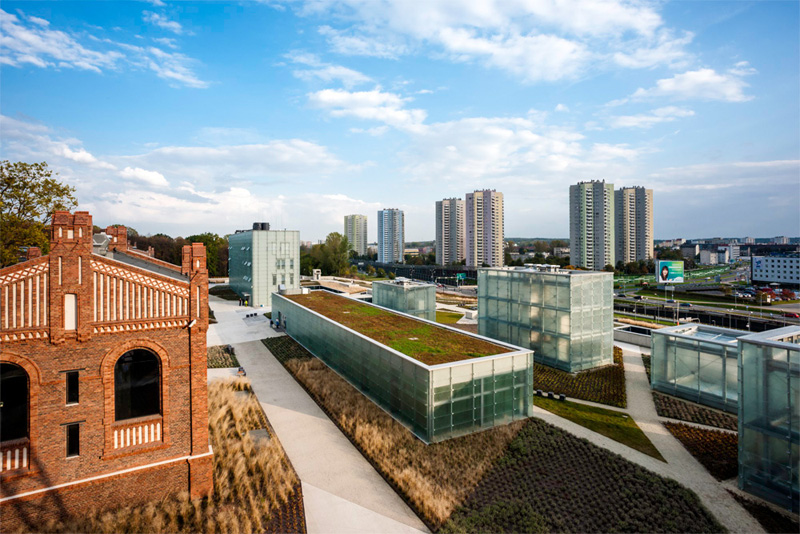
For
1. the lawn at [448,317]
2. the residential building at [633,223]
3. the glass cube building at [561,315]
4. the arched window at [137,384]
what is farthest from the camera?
the residential building at [633,223]

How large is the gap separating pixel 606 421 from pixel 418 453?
31.3 ft

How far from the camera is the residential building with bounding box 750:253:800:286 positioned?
86.6 metres

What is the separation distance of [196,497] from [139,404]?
3.37m

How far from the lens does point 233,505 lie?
40.5ft

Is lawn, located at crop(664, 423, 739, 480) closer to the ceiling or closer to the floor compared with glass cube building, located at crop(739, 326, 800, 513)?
closer to the floor

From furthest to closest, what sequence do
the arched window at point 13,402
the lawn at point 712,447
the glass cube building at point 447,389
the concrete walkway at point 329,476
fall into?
1. the glass cube building at point 447,389
2. the lawn at point 712,447
3. the concrete walkway at point 329,476
4. the arched window at point 13,402

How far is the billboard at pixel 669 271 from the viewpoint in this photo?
127 ft

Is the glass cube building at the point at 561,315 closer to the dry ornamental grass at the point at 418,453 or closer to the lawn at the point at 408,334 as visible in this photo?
the lawn at the point at 408,334

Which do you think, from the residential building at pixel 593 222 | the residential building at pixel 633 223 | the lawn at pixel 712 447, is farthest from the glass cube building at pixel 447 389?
the residential building at pixel 633 223

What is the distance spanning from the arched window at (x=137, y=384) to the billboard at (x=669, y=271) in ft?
137

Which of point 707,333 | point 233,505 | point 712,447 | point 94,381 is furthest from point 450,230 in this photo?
point 94,381

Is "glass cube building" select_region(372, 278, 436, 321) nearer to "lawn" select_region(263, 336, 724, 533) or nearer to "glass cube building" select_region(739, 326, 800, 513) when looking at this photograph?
"lawn" select_region(263, 336, 724, 533)

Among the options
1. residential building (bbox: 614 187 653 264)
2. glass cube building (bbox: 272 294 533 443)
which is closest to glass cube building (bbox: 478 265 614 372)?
glass cube building (bbox: 272 294 533 443)

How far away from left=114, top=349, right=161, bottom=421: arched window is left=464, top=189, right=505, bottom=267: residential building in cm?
12249
